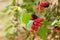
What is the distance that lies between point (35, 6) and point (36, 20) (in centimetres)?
14

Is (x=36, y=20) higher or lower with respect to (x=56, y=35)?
higher

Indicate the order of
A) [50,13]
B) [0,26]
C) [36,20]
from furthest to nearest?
[0,26]
[50,13]
[36,20]

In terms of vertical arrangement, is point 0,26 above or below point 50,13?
below

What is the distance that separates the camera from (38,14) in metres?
0.85

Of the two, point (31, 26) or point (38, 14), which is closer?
point (31, 26)

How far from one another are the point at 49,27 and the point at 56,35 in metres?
0.06

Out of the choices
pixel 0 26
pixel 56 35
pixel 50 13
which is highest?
pixel 50 13

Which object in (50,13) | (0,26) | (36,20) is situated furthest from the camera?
(0,26)

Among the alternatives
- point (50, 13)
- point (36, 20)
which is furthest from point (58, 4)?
point (36, 20)

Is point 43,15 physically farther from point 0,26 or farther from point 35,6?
point 0,26

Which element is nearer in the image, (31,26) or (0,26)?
(31,26)

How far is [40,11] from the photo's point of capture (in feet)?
2.74

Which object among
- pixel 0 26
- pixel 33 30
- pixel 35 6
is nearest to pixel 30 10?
pixel 35 6

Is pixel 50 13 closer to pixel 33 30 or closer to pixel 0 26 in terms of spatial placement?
pixel 33 30
